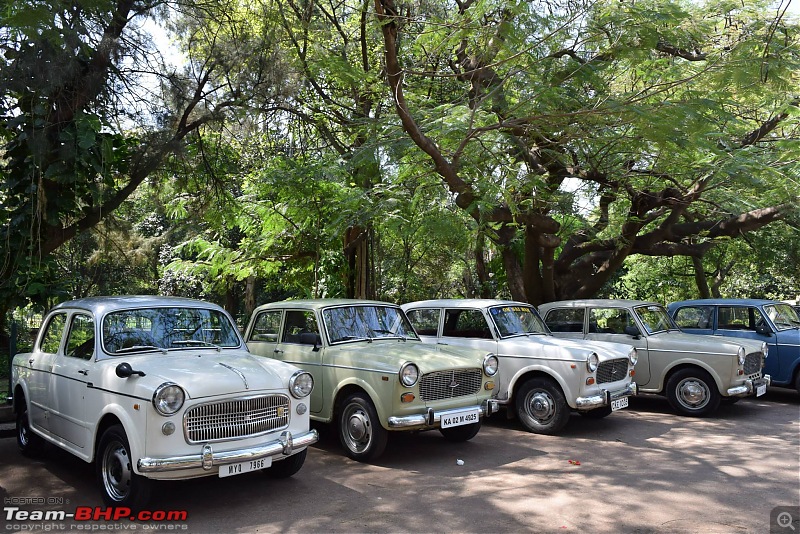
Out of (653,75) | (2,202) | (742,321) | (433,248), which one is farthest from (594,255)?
(2,202)

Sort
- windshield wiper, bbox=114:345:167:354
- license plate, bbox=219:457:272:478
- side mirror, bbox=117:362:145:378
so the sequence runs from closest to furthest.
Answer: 1. license plate, bbox=219:457:272:478
2. side mirror, bbox=117:362:145:378
3. windshield wiper, bbox=114:345:167:354

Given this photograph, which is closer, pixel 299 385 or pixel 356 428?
pixel 299 385

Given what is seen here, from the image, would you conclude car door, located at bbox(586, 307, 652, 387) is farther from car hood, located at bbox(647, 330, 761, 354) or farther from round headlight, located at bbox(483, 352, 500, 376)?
round headlight, located at bbox(483, 352, 500, 376)

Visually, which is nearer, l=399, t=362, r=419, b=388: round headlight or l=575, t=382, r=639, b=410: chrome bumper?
l=399, t=362, r=419, b=388: round headlight

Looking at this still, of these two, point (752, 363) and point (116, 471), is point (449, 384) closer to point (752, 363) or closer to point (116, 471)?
point (116, 471)

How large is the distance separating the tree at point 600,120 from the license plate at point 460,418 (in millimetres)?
3921

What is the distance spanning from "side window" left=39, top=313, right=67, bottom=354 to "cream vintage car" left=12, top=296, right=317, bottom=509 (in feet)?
0.05

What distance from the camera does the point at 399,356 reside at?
7.35 m

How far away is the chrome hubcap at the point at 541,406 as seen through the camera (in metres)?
8.80

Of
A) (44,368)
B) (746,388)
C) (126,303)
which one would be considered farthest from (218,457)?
(746,388)

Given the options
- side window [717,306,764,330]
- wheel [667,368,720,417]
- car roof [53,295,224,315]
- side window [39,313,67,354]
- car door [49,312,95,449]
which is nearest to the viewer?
car door [49,312,95,449]

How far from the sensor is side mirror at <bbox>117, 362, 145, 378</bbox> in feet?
17.6

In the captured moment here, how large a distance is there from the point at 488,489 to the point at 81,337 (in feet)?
14.2

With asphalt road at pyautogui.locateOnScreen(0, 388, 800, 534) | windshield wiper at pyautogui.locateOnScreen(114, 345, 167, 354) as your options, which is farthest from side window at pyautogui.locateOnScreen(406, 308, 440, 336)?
windshield wiper at pyautogui.locateOnScreen(114, 345, 167, 354)
